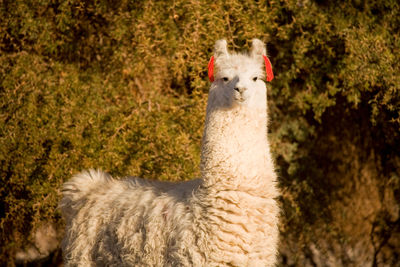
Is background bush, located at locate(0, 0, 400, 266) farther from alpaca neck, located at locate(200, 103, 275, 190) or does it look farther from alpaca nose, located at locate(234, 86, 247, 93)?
alpaca nose, located at locate(234, 86, 247, 93)

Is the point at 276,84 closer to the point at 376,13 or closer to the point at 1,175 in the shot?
the point at 376,13

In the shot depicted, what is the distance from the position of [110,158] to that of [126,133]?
0.31 m

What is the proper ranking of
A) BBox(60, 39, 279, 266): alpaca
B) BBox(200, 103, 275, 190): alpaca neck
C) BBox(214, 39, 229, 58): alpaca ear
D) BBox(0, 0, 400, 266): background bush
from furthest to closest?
1. BBox(0, 0, 400, 266): background bush
2. BBox(214, 39, 229, 58): alpaca ear
3. BBox(200, 103, 275, 190): alpaca neck
4. BBox(60, 39, 279, 266): alpaca

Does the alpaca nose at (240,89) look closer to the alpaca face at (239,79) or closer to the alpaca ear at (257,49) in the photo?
the alpaca face at (239,79)

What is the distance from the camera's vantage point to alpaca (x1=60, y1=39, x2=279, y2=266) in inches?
112

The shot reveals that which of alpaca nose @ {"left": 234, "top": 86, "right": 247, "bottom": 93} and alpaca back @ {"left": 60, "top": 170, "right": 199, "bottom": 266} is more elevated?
alpaca nose @ {"left": 234, "top": 86, "right": 247, "bottom": 93}

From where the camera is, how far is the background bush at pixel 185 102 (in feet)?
16.9

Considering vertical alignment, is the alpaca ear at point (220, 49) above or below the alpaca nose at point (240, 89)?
above

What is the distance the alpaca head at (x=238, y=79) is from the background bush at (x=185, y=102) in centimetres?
192

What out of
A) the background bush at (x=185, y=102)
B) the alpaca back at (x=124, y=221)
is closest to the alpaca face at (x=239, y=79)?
the alpaca back at (x=124, y=221)

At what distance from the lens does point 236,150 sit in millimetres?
2998

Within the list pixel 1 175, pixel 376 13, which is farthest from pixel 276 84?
pixel 1 175

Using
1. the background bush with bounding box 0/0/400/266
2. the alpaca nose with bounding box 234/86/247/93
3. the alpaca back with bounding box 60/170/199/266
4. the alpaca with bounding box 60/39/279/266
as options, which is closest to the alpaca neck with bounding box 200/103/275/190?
the alpaca with bounding box 60/39/279/266

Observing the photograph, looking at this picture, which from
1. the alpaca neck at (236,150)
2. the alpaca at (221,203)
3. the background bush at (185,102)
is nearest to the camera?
the alpaca at (221,203)
